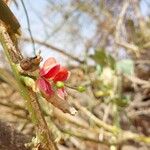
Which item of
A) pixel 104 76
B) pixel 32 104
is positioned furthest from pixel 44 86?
pixel 104 76

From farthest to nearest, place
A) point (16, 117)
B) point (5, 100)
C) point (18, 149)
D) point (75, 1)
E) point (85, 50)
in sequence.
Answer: point (85, 50), point (75, 1), point (5, 100), point (16, 117), point (18, 149)

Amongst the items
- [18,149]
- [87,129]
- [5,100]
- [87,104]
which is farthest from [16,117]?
[18,149]

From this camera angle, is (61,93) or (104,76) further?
(104,76)

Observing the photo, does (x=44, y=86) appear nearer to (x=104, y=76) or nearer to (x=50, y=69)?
(x=50, y=69)

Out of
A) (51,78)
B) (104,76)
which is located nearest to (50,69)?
(51,78)

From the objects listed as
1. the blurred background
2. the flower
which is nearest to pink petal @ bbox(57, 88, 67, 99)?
the flower

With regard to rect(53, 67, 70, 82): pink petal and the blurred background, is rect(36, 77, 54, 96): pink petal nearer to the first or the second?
rect(53, 67, 70, 82): pink petal

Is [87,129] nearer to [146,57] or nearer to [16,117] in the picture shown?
[16,117]
